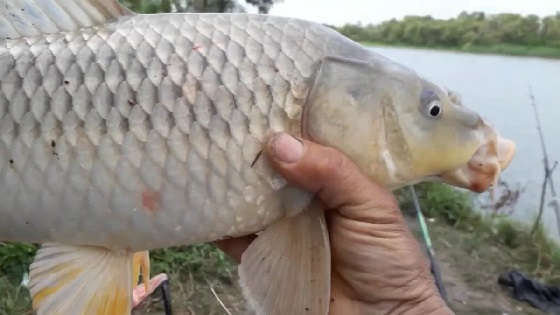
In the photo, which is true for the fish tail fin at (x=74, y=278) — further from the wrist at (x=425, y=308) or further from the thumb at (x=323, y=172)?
the wrist at (x=425, y=308)

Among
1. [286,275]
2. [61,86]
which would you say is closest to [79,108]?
[61,86]

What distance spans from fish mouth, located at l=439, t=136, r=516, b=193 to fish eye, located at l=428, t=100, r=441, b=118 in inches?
3.8

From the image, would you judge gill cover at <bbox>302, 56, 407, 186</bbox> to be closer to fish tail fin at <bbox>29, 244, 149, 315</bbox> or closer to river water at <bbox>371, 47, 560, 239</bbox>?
fish tail fin at <bbox>29, 244, 149, 315</bbox>

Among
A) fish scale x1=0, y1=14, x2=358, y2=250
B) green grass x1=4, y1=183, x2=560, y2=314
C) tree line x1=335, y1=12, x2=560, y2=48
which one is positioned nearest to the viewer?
fish scale x1=0, y1=14, x2=358, y2=250

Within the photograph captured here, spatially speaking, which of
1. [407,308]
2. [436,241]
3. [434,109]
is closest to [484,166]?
[434,109]

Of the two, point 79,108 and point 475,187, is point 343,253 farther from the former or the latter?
point 79,108

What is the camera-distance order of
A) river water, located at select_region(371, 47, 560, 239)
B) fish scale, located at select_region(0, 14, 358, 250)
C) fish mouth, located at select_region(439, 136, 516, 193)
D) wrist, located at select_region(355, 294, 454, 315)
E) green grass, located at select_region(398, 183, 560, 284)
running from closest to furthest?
fish scale, located at select_region(0, 14, 358, 250) < fish mouth, located at select_region(439, 136, 516, 193) < wrist, located at select_region(355, 294, 454, 315) < green grass, located at select_region(398, 183, 560, 284) < river water, located at select_region(371, 47, 560, 239)

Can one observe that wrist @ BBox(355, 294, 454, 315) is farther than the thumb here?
Yes

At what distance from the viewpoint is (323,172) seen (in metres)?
1.15

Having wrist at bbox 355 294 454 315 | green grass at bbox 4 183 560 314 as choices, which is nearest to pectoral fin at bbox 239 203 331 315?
wrist at bbox 355 294 454 315

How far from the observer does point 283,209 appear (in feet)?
3.83

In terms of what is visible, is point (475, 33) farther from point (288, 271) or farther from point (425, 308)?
point (288, 271)

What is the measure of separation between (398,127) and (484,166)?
0.17 m

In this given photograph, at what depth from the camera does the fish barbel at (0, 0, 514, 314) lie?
1.10 metres
